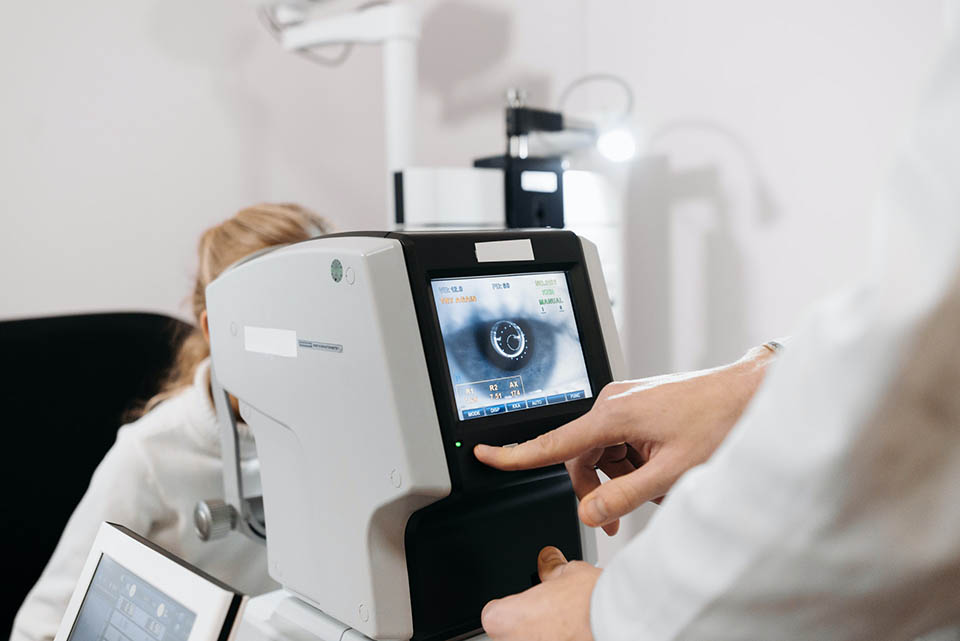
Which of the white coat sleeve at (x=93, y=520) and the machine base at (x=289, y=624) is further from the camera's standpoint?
the white coat sleeve at (x=93, y=520)

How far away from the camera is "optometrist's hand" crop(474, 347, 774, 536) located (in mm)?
544

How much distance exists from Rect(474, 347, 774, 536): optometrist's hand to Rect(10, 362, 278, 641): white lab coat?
573 mm

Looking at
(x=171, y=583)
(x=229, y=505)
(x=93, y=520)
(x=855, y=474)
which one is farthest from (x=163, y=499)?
(x=855, y=474)

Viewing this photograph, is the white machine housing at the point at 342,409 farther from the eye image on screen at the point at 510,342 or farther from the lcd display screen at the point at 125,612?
the lcd display screen at the point at 125,612

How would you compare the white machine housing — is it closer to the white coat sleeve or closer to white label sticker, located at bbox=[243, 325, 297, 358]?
A: white label sticker, located at bbox=[243, 325, 297, 358]

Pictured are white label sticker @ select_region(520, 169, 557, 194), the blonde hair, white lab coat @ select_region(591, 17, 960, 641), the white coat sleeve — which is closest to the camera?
white lab coat @ select_region(591, 17, 960, 641)

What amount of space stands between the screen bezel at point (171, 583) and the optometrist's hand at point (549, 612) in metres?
0.16

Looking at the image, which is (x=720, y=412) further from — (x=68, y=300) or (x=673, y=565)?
(x=68, y=300)

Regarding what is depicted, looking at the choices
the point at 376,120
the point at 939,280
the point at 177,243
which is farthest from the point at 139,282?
the point at 939,280

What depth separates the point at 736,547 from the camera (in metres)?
0.39

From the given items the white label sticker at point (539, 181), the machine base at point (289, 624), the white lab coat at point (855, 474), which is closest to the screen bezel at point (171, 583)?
the machine base at point (289, 624)

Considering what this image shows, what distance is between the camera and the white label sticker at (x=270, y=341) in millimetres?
629

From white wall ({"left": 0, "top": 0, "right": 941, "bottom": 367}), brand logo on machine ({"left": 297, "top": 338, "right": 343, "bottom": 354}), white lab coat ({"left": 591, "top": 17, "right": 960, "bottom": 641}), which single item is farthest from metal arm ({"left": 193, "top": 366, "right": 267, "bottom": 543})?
white wall ({"left": 0, "top": 0, "right": 941, "bottom": 367})

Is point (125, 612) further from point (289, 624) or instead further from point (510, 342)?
point (510, 342)
